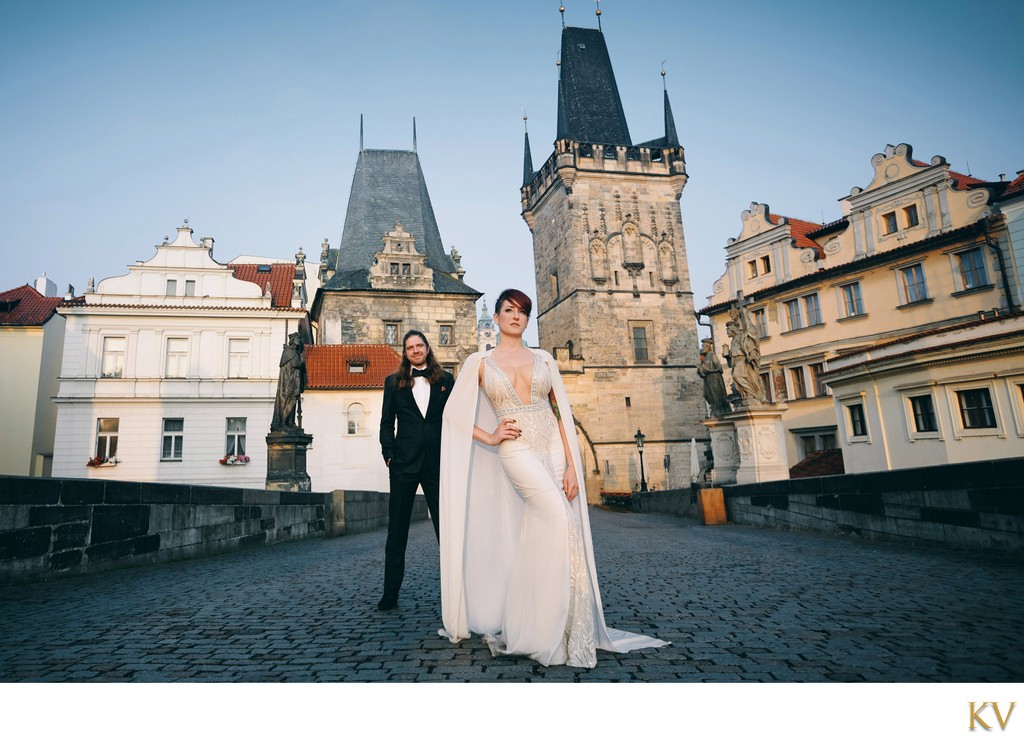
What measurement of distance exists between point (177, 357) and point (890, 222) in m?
30.7

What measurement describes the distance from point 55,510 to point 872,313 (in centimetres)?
2623

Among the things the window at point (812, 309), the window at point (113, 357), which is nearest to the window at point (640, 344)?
the window at point (812, 309)

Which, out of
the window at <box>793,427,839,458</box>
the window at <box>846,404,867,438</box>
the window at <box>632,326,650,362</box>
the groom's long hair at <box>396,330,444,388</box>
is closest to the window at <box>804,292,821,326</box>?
the window at <box>793,427,839,458</box>

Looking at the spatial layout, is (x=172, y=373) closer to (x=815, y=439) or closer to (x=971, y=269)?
(x=815, y=439)

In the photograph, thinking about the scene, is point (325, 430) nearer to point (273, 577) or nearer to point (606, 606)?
point (273, 577)

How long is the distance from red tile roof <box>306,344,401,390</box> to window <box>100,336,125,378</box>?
7935mm

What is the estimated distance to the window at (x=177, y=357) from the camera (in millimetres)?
28578

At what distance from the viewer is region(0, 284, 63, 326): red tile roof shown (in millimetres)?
29078

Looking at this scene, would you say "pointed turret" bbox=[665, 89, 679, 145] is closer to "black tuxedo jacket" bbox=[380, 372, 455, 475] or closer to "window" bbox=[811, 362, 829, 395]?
"window" bbox=[811, 362, 829, 395]

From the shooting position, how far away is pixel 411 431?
4.67 meters

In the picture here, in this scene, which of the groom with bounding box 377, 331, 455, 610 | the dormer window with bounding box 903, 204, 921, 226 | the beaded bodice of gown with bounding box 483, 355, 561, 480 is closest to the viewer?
the beaded bodice of gown with bounding box 483, 355, 561, 480

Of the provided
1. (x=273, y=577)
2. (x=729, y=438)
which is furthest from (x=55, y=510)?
(x=729, y=438)

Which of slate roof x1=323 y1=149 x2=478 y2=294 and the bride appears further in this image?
slate roof x1=323 y1=149 x2=478 y2=294

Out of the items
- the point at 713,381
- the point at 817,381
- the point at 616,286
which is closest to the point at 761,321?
the point at 817,381
